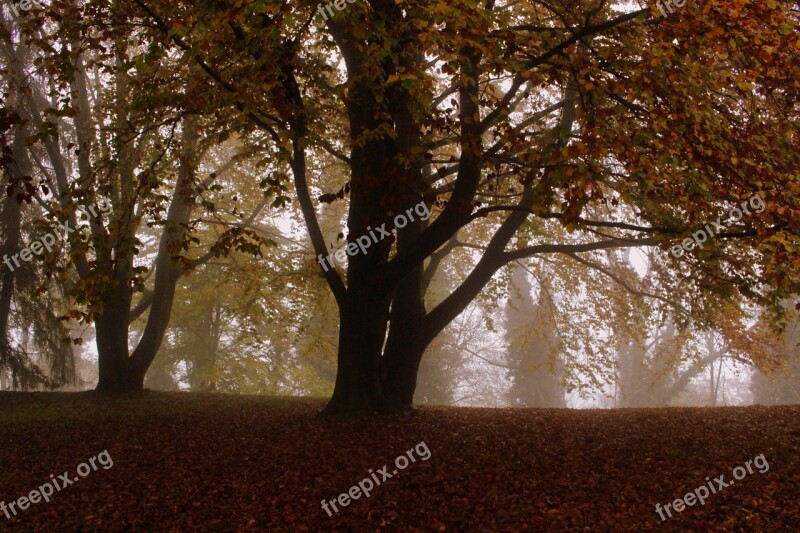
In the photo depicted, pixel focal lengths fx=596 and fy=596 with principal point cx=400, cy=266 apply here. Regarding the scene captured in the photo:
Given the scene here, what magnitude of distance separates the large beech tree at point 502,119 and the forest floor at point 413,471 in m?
1.72

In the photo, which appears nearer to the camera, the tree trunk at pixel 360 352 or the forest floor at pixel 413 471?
the forest floor at pixel 413 471

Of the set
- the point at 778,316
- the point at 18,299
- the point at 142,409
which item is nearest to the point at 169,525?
the point at 142,409

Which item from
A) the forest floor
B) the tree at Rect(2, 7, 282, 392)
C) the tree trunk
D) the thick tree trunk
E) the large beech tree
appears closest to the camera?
the forest floor

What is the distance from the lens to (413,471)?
6.46 metres

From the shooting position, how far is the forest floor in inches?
208

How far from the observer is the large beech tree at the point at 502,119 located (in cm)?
552

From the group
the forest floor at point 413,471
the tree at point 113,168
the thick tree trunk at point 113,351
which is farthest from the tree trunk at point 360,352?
the thick tree trunk at point 113,351

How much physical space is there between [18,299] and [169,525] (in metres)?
10.6

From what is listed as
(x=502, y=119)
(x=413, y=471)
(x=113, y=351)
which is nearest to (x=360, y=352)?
(x=413, y=471)

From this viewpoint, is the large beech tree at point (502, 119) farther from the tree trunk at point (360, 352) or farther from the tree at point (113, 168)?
the tree at point (113, 168)

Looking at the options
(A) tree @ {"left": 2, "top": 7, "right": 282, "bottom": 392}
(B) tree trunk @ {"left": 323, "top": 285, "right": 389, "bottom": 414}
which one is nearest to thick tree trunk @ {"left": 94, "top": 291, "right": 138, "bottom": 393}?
(A) tree @ {"left": 2, "top": 7, "right": 282, "bottom": 392}

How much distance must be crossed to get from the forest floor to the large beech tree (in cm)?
172

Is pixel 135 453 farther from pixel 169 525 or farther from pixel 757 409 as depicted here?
pixel 757 409

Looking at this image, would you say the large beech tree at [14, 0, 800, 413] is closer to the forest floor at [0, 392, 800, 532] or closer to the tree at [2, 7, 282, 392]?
the tree at [2, 7, 282, 392]
